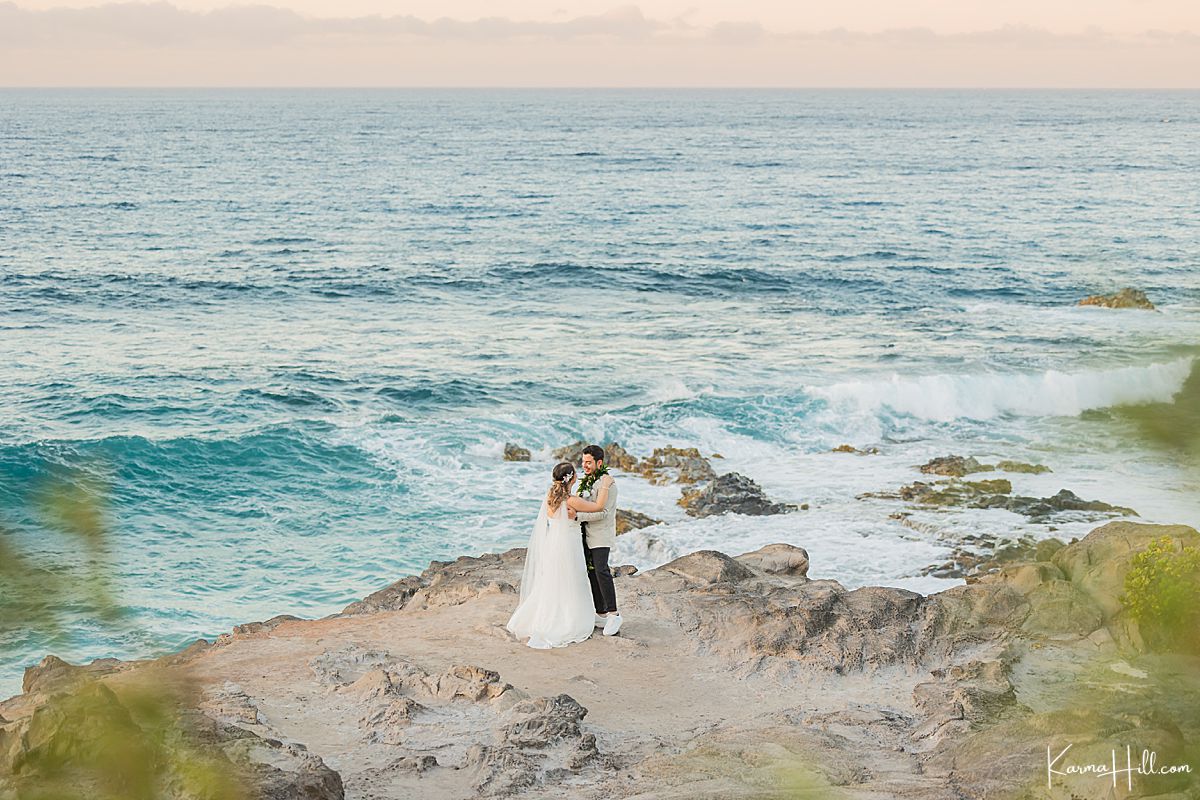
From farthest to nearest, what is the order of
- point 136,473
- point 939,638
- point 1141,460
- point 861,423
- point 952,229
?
point 952,229
point 861,423
point 136,473
point 939,638
point 1141,460

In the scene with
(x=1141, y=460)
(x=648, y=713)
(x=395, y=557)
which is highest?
(x=1141, y=460)

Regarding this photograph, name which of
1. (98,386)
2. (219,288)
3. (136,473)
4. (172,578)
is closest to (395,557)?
(172,578)

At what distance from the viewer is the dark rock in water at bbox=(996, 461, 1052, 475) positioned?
25.3 metres

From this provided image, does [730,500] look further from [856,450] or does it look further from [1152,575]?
[1152,575]

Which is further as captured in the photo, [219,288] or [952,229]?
[952,229]

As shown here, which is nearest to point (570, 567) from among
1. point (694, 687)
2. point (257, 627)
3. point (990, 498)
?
point (694, 687)

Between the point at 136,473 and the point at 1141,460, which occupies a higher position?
the point at 1141,460

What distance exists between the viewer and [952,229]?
61.7 meters

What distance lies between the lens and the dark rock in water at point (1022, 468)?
25.3m

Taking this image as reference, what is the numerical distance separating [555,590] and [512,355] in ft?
75.9

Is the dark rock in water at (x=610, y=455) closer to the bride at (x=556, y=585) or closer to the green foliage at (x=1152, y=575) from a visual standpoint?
the bride at (x=556, y=585)

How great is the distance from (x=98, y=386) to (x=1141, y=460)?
32.5 metres

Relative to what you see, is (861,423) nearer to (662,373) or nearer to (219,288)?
(662,373)

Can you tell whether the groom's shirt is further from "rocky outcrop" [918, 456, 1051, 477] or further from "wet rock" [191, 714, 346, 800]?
"rocky outcrop" [918, 456, 1051, 477]
